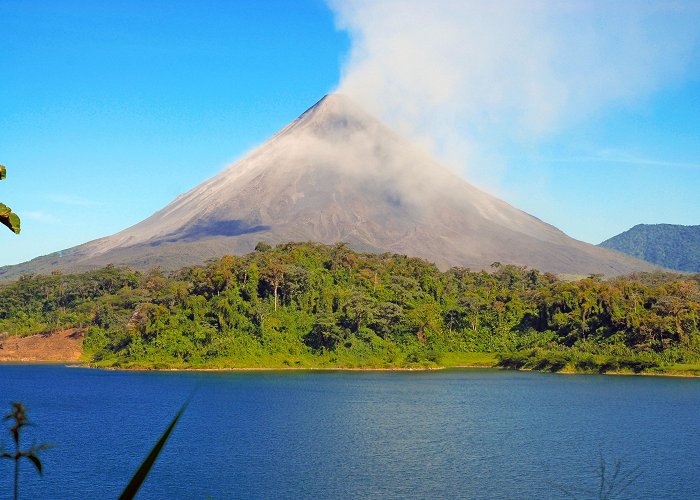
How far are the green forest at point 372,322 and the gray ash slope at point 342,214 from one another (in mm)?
64501

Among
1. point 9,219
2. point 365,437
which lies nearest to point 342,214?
point 365,437

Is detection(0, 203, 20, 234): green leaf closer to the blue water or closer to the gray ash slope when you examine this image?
the blue water

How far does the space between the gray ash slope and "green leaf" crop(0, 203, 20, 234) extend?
12413cm

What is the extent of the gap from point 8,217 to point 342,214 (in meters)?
151

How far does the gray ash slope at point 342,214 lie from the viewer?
144375 mm

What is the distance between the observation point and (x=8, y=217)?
318cm

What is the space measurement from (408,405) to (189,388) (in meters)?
14.1

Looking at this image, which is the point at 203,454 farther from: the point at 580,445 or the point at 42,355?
the point at 42,355

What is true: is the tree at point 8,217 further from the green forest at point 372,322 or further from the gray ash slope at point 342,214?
the gray ash slope at point 342,214

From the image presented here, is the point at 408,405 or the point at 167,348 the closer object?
the point at 408,405

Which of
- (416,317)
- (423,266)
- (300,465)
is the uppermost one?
(423,266)

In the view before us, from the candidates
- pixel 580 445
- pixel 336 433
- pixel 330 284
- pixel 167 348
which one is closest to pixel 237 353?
pixel 167 348

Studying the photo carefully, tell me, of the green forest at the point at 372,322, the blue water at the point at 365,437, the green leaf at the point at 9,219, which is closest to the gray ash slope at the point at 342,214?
the green forest at the point at 372,322

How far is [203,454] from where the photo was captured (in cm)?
2522
